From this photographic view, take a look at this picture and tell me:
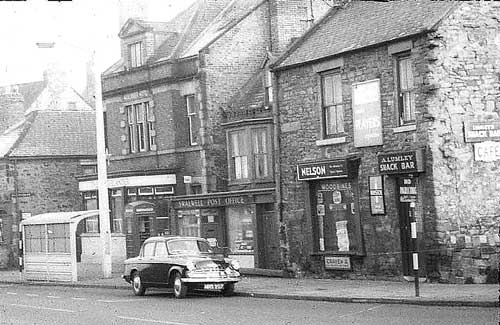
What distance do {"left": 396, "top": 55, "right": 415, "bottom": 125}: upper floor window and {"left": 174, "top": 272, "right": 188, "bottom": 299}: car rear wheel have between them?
7.37m

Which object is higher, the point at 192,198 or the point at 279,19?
the point at 279,19

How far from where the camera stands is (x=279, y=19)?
40.8 m

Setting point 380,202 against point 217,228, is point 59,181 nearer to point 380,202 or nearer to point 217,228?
point 217,228

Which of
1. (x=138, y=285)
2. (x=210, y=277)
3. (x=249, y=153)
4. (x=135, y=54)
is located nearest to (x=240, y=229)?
(x=249, y=153)

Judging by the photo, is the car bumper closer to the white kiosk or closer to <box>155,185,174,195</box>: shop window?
the white kiosk

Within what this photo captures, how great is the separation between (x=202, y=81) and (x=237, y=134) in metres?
3.26

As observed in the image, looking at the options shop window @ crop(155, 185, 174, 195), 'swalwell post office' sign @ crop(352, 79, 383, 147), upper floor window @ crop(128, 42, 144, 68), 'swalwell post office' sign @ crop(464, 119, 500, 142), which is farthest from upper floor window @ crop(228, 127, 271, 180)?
'swalwell post office' sign @ crop(464, 119, 500, 142)

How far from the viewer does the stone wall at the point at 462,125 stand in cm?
2477

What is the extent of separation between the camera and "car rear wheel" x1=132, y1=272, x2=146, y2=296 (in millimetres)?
26938

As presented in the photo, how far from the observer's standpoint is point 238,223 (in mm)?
34000

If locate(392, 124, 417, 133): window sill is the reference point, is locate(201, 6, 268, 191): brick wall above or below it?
above

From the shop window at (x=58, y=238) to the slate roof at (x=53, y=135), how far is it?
44.8 ft

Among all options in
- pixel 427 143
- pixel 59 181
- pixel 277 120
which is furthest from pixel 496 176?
pixel 59 181

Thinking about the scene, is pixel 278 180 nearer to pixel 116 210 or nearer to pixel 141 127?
pixel 141 127
